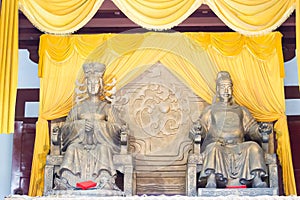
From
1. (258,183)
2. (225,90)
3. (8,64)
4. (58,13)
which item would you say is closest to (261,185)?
(258,183)

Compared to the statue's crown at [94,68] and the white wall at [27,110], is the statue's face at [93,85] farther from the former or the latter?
the white wall at [27,110]

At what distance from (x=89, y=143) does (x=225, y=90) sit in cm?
155

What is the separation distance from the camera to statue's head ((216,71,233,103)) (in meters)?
6.77

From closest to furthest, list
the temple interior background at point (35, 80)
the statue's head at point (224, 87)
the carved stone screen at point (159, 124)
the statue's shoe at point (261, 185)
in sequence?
the statue's shoe at point (261, 185)
the statue's head at point (224, 87)
the carved stone screen at point (159, 124)
the temple interior background at point (35, 80)

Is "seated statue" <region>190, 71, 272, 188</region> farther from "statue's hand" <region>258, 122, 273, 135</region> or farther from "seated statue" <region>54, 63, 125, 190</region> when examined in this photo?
"seated statue" <region>54, 63, 125, 190</region>

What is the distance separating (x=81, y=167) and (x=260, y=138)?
1.86m

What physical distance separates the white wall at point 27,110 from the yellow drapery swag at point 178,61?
226mm

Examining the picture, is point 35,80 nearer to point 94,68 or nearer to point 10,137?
point 10,137

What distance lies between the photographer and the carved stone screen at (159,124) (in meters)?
6.88

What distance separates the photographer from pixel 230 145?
6.48m

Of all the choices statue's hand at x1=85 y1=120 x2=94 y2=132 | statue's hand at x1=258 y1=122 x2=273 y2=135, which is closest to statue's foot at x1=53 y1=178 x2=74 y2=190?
statue's hand at x1=85 y1=120 x2=94 y2=132

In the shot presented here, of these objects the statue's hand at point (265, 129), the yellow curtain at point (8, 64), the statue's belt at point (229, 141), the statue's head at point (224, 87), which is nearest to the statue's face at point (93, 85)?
the yellow curtain at point (8, 64)

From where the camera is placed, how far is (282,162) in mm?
6730

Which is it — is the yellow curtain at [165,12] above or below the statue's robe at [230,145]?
above
